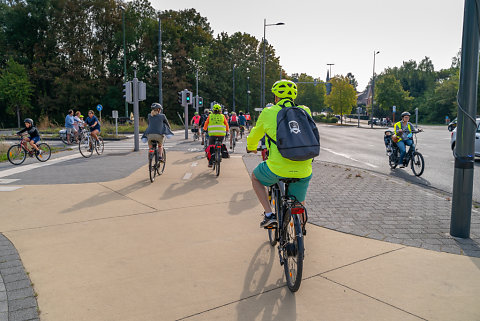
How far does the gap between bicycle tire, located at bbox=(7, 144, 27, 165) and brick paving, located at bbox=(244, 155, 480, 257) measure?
8808 mm

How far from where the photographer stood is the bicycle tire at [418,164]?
10180 millimetres

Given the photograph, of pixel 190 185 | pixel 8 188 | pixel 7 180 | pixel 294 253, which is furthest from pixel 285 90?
pixel 7 180

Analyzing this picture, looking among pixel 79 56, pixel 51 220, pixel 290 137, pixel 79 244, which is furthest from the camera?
pixel 79 56

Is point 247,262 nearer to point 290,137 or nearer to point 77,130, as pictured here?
point 290,137

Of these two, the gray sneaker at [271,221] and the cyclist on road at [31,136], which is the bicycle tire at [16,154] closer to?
the cyclist on road at [31,136]

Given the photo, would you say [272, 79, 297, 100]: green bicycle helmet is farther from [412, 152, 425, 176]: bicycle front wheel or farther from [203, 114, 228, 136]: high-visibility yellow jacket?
[412, 152, 425, 176]: bicycle front wheel

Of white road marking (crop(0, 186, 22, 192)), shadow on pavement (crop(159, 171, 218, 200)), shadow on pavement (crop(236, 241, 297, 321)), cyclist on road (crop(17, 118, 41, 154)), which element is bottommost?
white road marking (crop(0, 186, 22, 192))

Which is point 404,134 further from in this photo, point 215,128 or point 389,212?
point 389,212

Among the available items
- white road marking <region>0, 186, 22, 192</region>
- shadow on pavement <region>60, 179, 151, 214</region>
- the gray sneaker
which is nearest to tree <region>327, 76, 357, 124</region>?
shadow on pavement <region>60, 179, 151, 214</region>

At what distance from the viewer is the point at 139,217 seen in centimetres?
573

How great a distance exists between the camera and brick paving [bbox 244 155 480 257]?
15.5 ft

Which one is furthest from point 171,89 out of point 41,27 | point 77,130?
point 77,130

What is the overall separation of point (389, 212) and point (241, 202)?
2.33m

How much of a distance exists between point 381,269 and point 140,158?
1074cm
